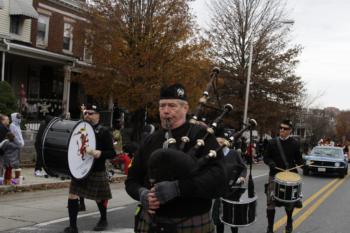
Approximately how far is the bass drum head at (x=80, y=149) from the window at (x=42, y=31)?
20.7m

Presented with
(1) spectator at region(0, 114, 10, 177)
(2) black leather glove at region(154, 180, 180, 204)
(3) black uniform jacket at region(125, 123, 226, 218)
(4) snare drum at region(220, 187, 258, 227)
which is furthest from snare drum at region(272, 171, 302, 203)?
(1) spectator at region(0, 114, 10, 177)

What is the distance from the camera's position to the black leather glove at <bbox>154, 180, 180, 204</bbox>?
3.62 m

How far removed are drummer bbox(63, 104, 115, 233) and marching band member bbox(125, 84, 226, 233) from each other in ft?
12.3

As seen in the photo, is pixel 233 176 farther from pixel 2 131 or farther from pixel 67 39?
pixel 67 39

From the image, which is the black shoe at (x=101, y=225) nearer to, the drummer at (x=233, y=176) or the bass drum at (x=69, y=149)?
the bass drum at (x=69, y=149)

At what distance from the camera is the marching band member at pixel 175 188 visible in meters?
3.67

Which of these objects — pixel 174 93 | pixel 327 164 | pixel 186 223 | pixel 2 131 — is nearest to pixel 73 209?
pixel 186 223

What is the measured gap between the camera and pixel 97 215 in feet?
32.4

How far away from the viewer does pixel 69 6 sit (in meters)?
29.0

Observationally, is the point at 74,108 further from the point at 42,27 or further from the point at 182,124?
the point at 182,124

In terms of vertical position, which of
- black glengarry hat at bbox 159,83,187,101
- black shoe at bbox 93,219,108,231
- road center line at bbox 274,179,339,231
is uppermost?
black glengarry hat at bbox 159,83,187,101

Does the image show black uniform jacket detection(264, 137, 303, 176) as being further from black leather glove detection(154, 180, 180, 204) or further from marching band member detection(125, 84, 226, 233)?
black leather glove detection(154, 180, 180, 204)

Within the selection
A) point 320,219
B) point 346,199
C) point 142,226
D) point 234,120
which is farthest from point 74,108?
point 142,226

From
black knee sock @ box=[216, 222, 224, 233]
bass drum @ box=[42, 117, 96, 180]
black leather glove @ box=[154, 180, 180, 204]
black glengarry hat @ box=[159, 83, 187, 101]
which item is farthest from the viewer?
bass drum @ box=[42, 117, 96, 180]
